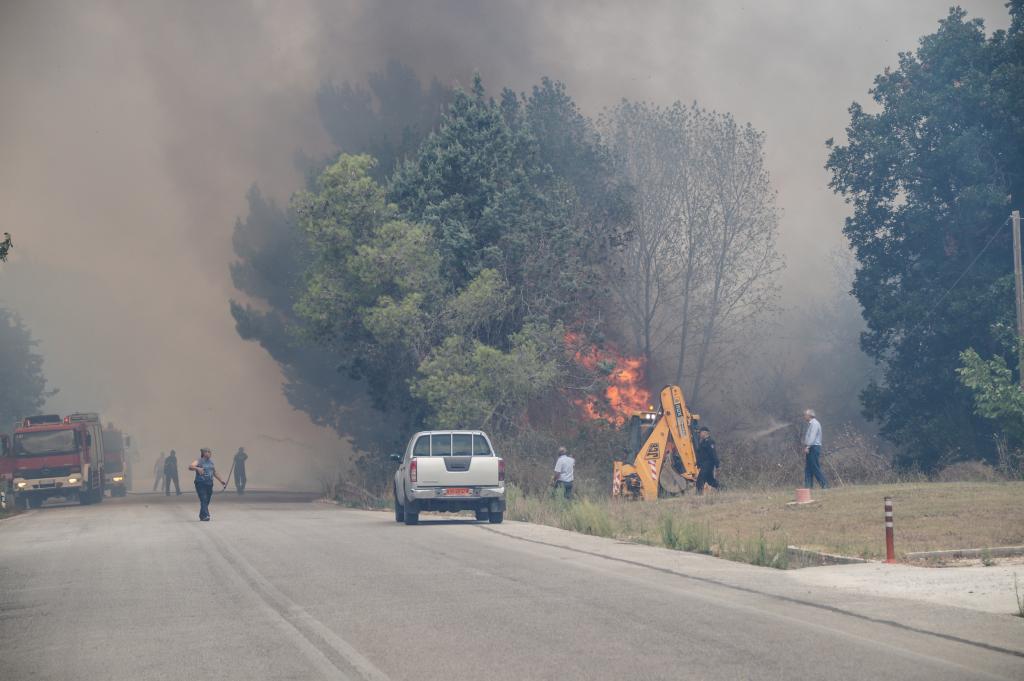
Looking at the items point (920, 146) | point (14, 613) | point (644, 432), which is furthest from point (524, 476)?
point (14, 613)

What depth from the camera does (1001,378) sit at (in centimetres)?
2630

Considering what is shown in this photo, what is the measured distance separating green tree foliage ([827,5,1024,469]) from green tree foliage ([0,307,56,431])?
58848 millimetres

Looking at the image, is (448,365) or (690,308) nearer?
(448,365)

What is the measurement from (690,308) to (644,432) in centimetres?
2007

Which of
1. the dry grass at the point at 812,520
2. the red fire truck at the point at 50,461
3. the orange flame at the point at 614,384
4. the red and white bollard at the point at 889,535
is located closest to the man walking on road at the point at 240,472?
the red fire truck at the point at 50,461

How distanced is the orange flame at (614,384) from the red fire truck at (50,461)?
18.9 meters

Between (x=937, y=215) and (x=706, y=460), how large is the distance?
1854 centimetres

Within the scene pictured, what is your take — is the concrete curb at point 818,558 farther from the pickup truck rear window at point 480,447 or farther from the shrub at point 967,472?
the shrub at point 967,472

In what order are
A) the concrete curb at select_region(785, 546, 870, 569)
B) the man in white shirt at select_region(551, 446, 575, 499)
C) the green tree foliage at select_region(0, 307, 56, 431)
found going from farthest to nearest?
the green tree foliage at select_region(0, 307, 56, 431), the man in white shirt at select_region(551, 446, 575, 499), the concrete curb at select_region(785, 546, 870, 569)

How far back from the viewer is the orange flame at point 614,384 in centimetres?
4575

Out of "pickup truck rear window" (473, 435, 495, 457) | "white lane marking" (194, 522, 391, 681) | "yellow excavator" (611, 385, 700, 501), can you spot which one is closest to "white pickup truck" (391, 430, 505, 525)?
"pickup truck rear window" (473, 435, 495, 457)

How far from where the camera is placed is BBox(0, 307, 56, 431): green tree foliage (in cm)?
8369

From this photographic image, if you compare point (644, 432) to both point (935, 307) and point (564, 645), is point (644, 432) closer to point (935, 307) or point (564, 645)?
point (935, 307)

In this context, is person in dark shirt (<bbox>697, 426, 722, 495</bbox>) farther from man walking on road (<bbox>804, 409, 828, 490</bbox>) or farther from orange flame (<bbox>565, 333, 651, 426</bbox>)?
orange flame (<bbox>565, 333, 651, 426</bbox>)
